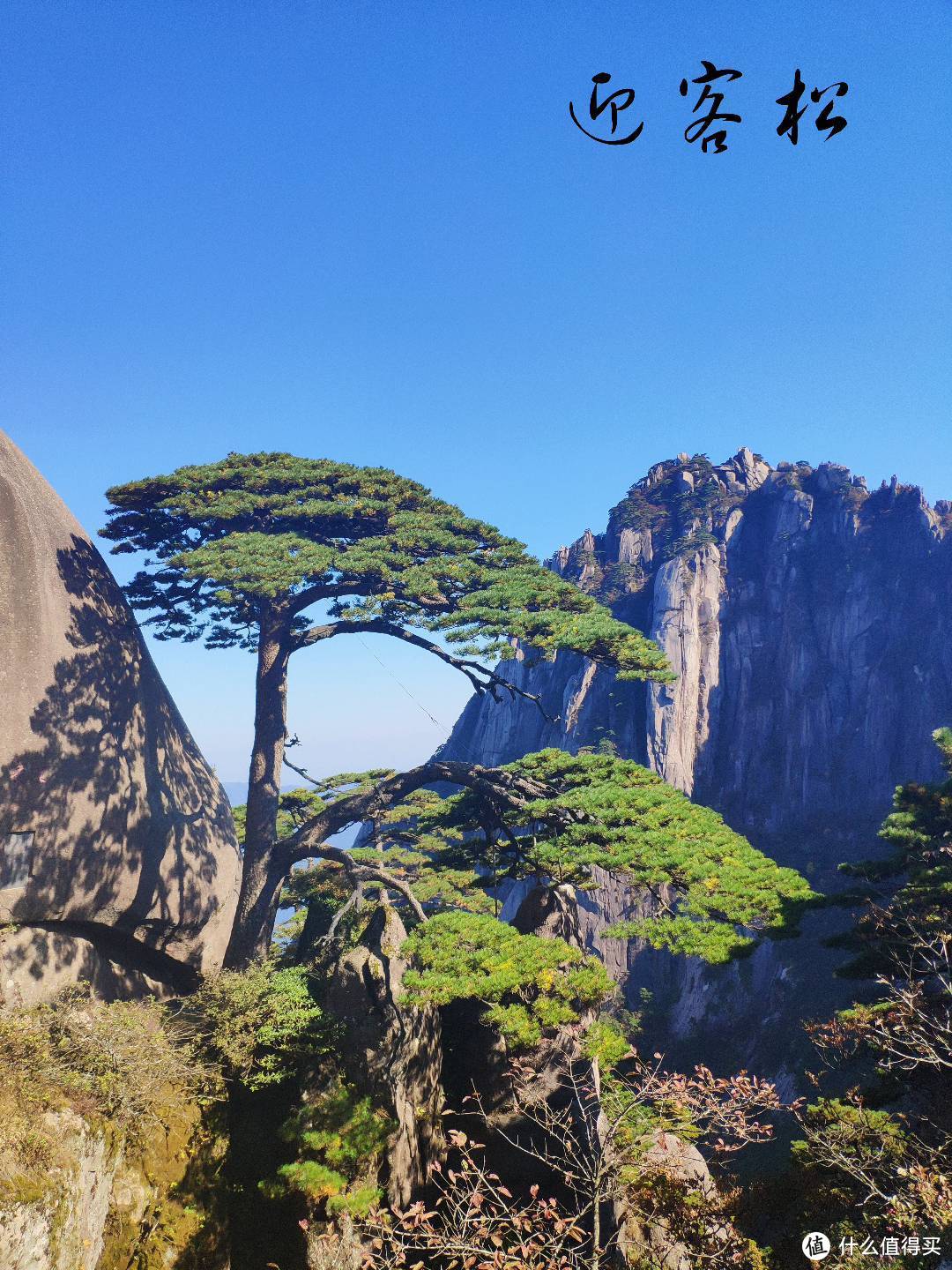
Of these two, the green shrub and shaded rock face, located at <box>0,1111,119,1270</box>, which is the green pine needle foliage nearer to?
the green shrub

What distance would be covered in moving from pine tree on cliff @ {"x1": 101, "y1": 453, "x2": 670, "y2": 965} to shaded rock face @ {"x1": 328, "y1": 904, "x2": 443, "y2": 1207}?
265 cm

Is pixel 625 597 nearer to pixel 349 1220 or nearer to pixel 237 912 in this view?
pixel 237 912

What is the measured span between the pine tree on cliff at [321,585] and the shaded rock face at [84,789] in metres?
1.07

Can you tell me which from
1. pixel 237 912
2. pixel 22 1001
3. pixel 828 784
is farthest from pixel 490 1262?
pixel 828 784

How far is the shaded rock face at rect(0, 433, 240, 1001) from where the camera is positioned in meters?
8.95

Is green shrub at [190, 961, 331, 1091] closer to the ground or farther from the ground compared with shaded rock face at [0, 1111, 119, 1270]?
farther from the ground

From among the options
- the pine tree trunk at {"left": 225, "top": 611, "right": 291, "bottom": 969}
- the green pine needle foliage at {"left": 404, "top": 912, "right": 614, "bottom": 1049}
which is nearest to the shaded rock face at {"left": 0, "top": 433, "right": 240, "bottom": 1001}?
the pine tree trunk at {"left": 225, "top": 611, "right": 291, "bottom": 969}

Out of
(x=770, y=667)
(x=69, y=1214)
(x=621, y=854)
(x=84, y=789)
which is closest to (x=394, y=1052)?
(x=69, y=1214)

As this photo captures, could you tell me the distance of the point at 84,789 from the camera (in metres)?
9.62

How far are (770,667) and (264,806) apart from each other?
41.8 m

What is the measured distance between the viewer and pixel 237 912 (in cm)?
1166

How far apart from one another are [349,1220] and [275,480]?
444 inches

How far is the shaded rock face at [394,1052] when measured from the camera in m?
8.77

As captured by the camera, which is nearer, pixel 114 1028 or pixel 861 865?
pixel 114 1028
